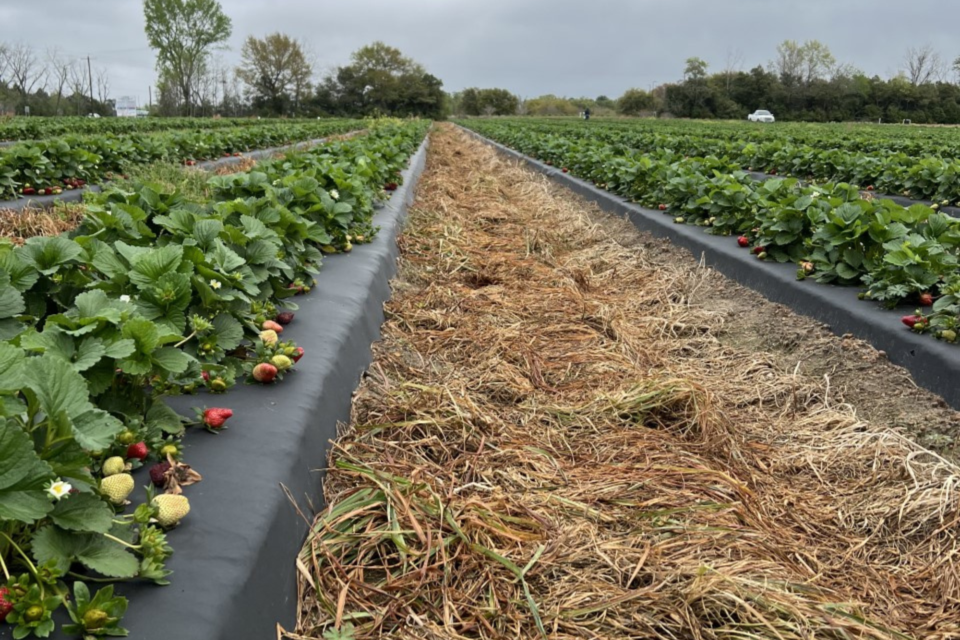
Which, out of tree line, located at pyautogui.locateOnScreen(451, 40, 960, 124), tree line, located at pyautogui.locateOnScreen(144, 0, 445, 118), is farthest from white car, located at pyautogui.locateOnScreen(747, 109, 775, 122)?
tree line, located at pyautogui.locateOnScreen(144, 0, 445, 118)

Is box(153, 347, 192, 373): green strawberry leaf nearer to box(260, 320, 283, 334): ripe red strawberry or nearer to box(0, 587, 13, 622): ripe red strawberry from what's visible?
box(0, 587, 13, 622): ripe red strawberry

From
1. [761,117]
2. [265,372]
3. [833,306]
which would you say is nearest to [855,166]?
[833,306]

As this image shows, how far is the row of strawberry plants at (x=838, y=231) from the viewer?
12.9 feet

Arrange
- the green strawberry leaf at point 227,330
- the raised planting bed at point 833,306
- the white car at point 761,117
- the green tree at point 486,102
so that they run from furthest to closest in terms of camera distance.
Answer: the green tree at point 486,102
the white car at point 761,117
the raised planting bed at point 833,306
the green strawberry leaf at point 227,330

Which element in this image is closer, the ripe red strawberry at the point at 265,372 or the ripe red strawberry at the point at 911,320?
the ripe red strawberry at the point at 265,372

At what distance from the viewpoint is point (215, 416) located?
2100 millimetres

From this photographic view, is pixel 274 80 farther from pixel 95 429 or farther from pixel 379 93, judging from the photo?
pixel 95 429

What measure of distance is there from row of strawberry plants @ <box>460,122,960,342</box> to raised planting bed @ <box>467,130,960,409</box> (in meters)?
0.09

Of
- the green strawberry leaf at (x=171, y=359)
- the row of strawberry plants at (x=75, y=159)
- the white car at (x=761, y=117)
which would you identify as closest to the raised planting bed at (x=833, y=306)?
the green strawberry leaf at (x=171, y=359)

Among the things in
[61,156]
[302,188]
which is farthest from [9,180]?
[302,188]

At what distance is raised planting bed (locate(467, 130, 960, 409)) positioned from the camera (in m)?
3.38

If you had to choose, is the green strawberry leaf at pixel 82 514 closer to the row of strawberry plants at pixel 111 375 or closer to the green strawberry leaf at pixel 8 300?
the row of strawberry plants at pixel 111 375

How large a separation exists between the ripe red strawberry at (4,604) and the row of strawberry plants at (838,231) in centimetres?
381

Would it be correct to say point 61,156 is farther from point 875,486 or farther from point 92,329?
point 875,486
